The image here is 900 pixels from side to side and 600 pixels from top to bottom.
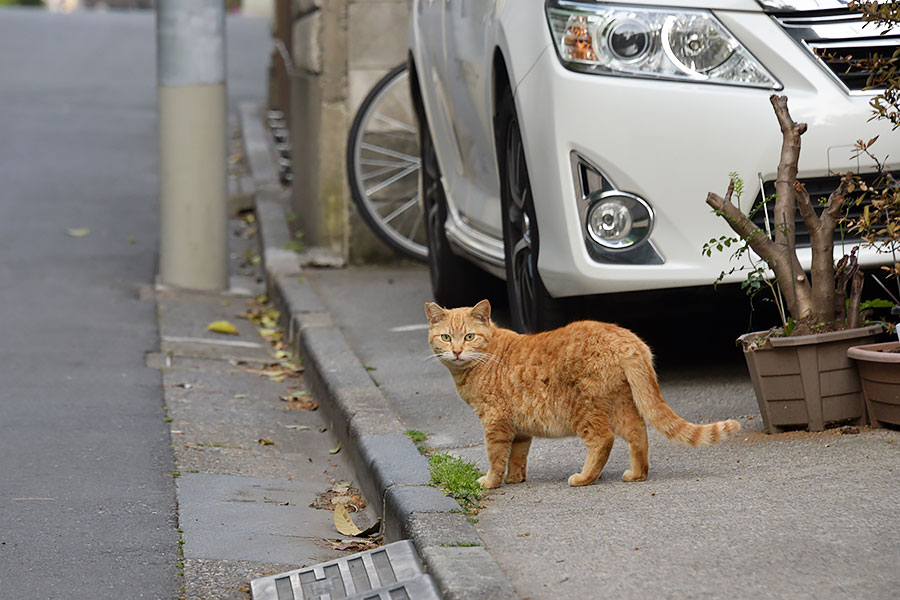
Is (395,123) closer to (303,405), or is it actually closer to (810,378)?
(303,405)

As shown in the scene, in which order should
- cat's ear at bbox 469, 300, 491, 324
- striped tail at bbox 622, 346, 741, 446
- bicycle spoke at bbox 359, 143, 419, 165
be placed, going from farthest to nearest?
bicycle spoke at bbox 359, 143, 419, 165 → cat's ear at bbox 469, 300, 491, 324 → striped tail at bbox 622, 346, 741, 446

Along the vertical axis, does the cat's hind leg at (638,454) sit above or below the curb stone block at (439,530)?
above

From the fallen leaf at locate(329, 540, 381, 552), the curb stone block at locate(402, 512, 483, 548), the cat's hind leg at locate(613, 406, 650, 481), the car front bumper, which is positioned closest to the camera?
the curb stone block at locate(402, 512, 483, 548)

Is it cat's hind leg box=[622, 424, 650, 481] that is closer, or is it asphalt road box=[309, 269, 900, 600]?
asphalt road box=[309, 269, 900, 600]

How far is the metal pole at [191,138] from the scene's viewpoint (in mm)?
8117

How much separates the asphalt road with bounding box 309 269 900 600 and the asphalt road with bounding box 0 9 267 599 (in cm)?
102

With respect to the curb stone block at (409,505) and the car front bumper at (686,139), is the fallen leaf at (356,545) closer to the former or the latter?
the curb stone block at (409,505)

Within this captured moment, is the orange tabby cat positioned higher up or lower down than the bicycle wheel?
lower down

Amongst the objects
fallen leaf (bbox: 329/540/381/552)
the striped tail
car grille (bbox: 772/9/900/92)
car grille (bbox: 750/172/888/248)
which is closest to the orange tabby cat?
the striped tail

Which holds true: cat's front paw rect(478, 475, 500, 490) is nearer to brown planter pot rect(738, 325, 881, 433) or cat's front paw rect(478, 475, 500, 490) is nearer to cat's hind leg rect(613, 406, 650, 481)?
cat's hind leg rect(613, 406, 650, 481)

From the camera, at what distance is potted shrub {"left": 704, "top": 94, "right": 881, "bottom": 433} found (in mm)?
4164

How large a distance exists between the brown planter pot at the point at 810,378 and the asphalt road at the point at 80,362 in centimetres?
189

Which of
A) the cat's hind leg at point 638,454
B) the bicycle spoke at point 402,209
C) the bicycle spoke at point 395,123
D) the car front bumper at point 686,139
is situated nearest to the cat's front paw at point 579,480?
the cat's hind leg at point 638,454

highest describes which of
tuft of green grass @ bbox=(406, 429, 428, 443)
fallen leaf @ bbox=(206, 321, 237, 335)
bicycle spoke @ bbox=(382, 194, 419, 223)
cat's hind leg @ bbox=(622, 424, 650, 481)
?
bicycle spoke @ bbox=(382, 194, 419, 223)
